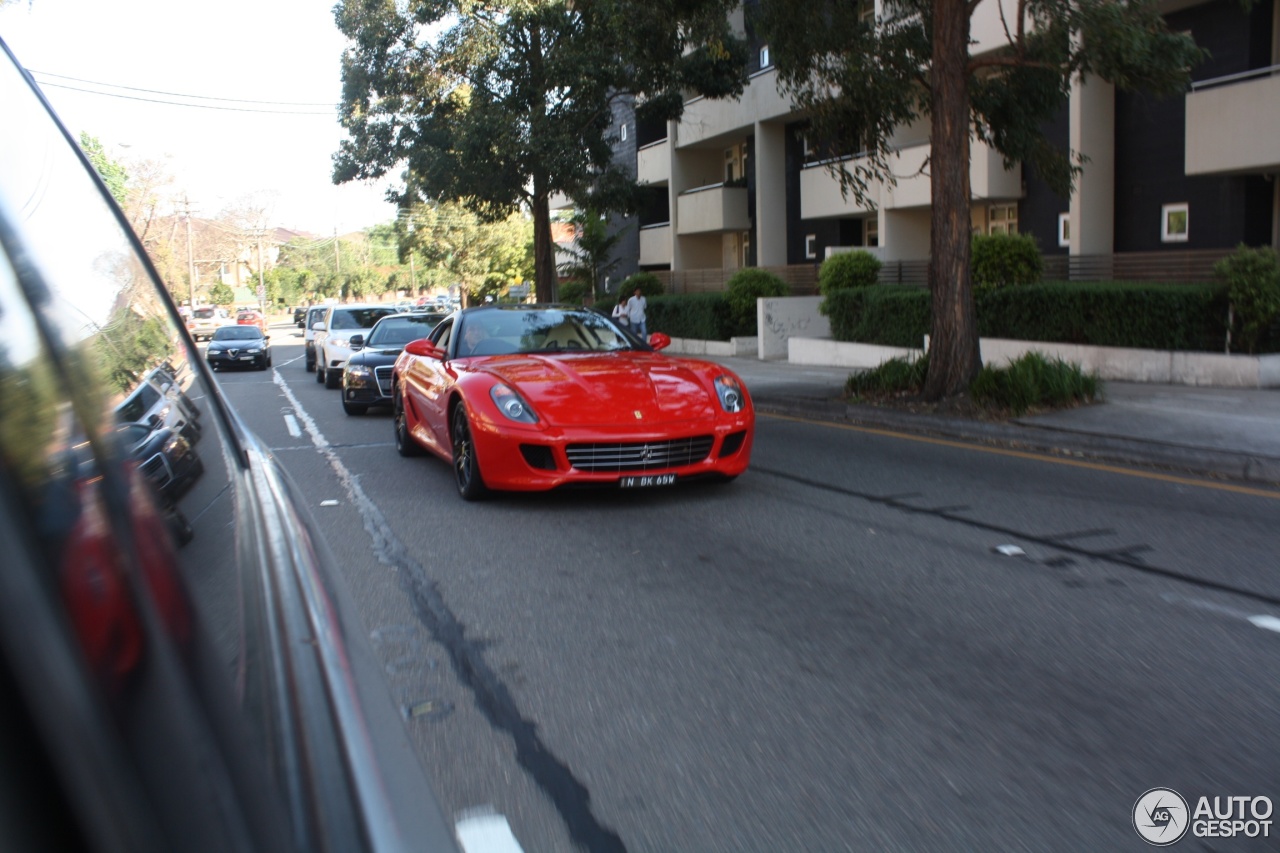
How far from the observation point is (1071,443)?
1025cm

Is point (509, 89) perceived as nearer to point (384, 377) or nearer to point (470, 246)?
point (384, 377)

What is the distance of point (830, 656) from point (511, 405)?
11.8ft

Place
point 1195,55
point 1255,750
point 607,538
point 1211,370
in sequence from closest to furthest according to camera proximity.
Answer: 1. point 1255,750
2. point 607,538
3. point 1195,55
4. point 1211,370

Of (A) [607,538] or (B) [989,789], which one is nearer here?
(B) [989,789]

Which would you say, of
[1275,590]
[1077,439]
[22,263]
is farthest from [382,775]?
[1077,439]

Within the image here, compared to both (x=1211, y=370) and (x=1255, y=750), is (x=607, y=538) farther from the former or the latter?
(x=1211, y=370)

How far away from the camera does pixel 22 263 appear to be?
0.91 metres

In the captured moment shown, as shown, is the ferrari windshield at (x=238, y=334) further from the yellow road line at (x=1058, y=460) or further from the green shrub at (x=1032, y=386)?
the green shrub at (x=1032, y=386)

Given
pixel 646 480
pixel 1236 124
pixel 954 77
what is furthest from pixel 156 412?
pixel 1236 124

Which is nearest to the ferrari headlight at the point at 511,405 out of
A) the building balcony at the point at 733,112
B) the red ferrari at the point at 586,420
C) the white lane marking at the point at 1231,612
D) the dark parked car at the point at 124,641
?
the red ferrari at the point at 586,420

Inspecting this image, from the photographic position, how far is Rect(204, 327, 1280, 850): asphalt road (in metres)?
3.26

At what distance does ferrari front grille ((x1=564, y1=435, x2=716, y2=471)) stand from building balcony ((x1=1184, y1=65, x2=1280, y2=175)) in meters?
12.7

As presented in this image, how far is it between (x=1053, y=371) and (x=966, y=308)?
1.22 meters

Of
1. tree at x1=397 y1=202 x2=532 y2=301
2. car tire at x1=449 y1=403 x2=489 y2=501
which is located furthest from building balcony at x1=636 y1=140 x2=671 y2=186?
car tire at x1=449 y1=403 x2=489 y2=501
